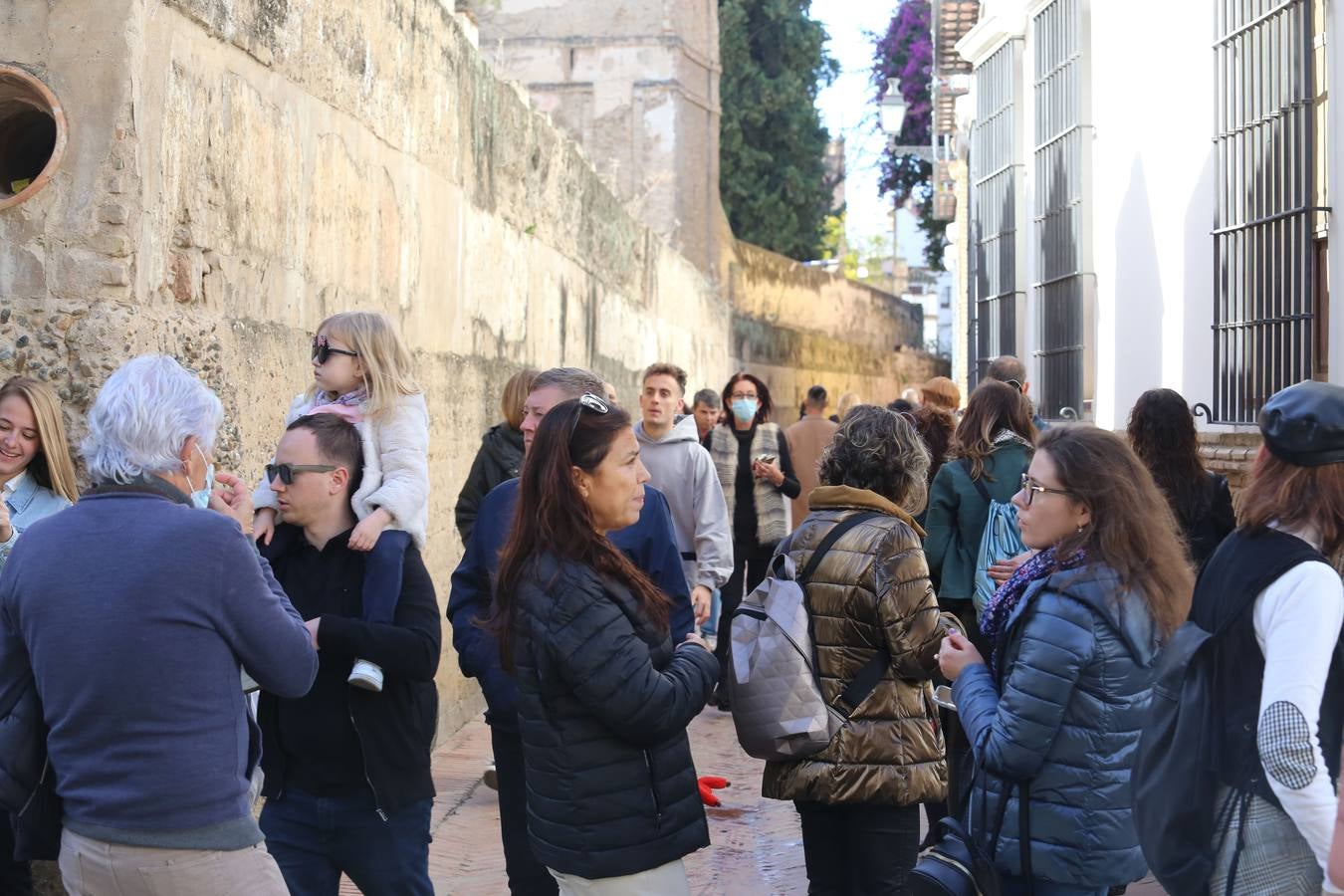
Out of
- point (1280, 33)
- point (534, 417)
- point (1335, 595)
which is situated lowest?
point (1335, 595)

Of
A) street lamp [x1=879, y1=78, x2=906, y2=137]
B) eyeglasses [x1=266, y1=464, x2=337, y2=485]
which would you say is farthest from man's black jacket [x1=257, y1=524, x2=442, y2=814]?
street lamp [x1=879, y1=78, x2=906, y2=137]

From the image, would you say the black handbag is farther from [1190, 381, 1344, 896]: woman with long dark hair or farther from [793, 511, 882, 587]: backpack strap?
[793, 511, 882, 587]: backpack strap

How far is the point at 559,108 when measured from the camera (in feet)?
101

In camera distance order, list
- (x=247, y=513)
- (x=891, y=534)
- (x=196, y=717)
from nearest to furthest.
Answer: (x=196, y=717), (x=247, y=513), (x=891, y=534)

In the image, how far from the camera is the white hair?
293 centimetres

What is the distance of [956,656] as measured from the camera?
3.46 m

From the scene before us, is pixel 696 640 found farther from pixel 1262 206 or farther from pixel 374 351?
pixel 1262 206

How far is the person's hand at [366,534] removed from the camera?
380 cm

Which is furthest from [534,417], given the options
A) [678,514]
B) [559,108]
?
[559,108]

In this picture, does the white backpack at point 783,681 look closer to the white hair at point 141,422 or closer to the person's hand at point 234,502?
the person's hand at point 234,502

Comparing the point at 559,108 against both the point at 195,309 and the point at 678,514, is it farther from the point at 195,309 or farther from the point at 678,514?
the point at 195,309

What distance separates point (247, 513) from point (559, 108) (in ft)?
92.4

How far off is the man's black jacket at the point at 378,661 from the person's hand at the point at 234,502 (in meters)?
0.35

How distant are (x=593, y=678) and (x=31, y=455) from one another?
1.84 meters
